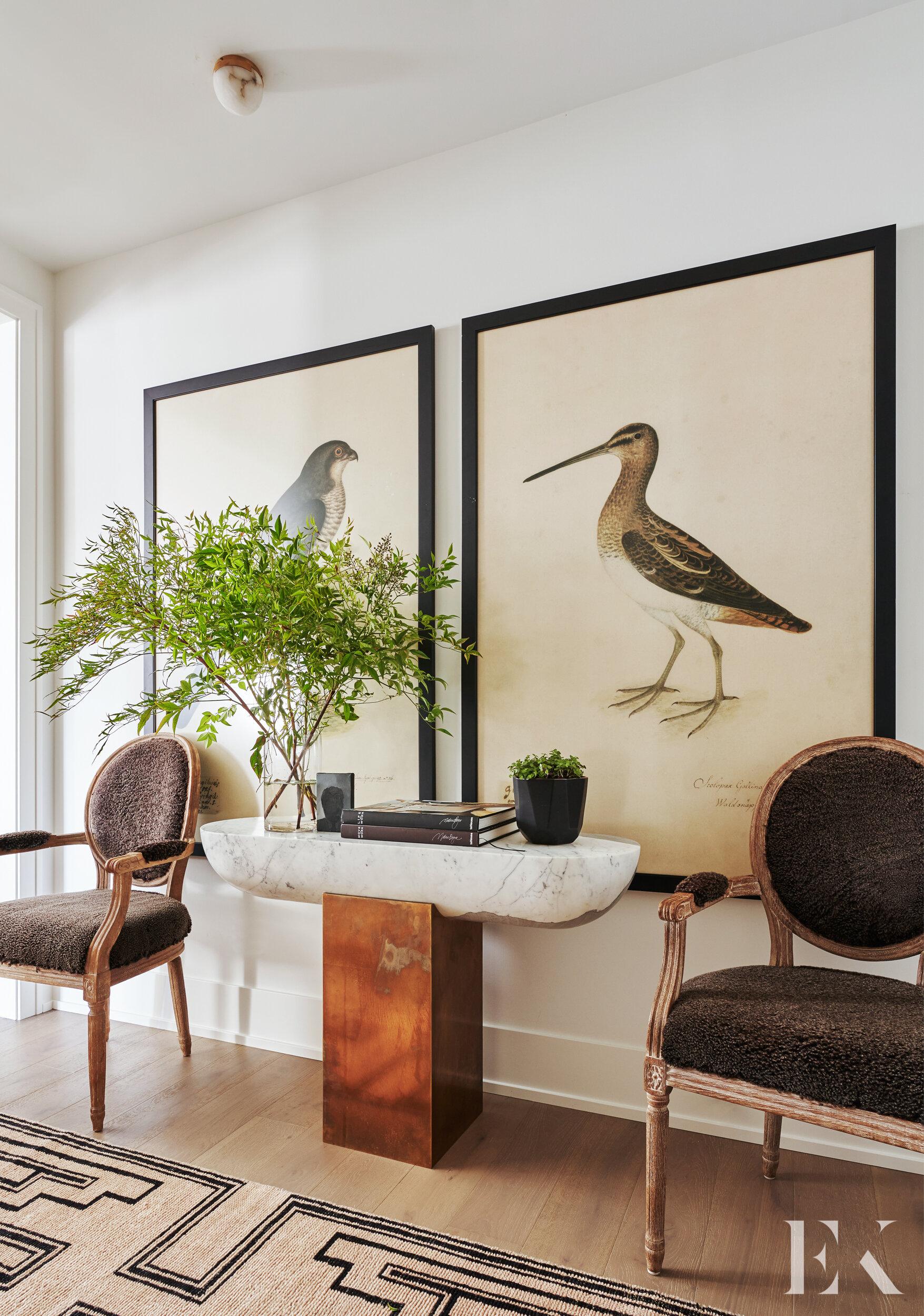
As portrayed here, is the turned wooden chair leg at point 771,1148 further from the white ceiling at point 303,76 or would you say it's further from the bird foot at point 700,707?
the white ceiling at point 303,76

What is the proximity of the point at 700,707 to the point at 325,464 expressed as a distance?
134cm

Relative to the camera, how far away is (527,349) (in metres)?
2.19

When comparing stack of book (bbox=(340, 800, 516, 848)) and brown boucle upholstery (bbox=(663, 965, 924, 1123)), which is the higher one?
stack of book (bbox=(340, 800, 516, 848))

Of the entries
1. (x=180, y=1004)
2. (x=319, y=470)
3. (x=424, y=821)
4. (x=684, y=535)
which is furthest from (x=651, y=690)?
(x=180, y=1004)

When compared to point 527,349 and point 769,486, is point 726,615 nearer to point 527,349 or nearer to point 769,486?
point 769,486

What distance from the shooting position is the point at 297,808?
2.10 meters

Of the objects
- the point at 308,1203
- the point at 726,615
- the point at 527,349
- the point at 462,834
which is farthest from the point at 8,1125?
the point at 527,349

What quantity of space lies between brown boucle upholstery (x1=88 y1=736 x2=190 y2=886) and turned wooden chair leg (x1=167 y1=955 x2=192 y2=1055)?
10.6 inches

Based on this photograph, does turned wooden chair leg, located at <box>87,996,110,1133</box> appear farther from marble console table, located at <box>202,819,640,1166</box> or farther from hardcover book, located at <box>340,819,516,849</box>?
hardcover book, located at <box>340,819,516,849</box>

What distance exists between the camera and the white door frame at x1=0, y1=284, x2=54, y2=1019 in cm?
279

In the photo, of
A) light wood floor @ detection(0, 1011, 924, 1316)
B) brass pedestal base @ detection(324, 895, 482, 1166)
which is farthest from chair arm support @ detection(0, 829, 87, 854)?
brass pedestal base @ detection(324, 895, 482, 1166)

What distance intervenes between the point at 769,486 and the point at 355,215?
1535mm

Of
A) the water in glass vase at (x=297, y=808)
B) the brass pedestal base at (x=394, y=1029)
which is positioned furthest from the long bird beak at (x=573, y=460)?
the brass pedestal base at (x=394, y=1029)

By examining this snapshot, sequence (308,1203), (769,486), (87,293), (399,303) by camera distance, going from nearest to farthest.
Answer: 1. (308,1203)
2. (769,486)
3. (399,303)
4. (87,293)
